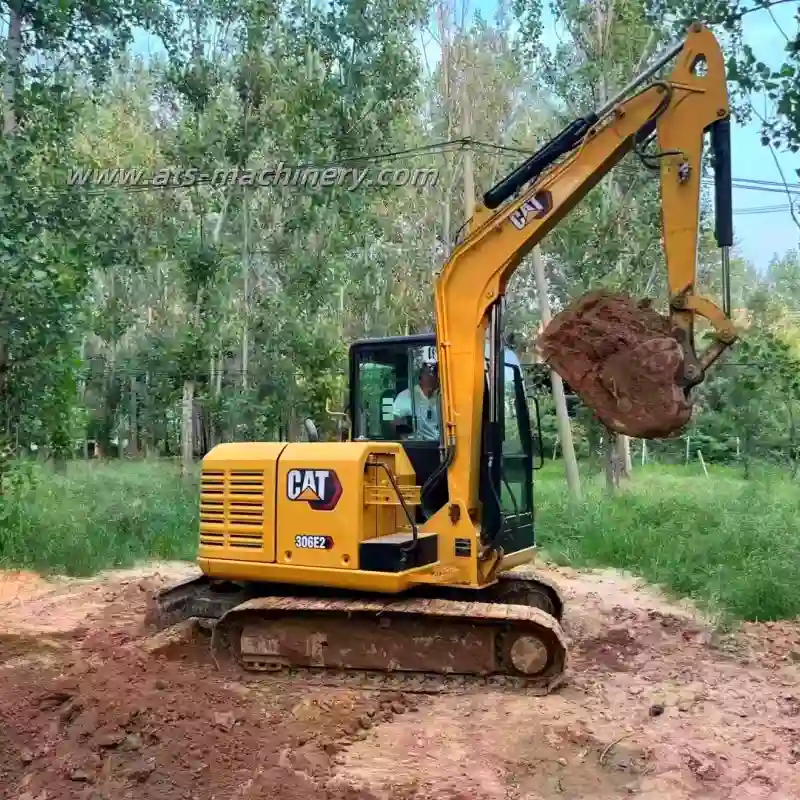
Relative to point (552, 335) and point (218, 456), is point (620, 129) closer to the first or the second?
point (552, 335)

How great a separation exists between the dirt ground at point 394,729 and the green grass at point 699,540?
83cm

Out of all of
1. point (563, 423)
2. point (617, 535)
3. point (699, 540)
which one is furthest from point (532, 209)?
point (563, 423)

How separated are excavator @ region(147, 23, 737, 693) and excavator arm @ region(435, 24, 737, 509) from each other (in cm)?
1

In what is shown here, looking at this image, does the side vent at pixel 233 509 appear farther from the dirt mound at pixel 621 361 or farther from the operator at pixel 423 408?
the dirt mound at pixel 621 361

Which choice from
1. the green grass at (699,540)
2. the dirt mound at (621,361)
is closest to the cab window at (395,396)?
the dirt mound at (621,361)

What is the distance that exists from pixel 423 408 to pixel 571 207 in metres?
1.77

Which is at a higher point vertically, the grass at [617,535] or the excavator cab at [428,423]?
the excavator cab at [428,423]

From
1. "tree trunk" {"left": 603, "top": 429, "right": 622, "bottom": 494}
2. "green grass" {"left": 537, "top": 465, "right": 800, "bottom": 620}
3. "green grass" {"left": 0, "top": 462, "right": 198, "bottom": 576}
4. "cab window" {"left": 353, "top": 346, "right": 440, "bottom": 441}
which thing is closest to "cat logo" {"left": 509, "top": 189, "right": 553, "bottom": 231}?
"cab window" {"left": 353, "top": 346, "right": 440, "bottom": 441}

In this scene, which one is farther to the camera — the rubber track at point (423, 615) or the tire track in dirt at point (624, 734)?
the rubber track at point (423, 615)

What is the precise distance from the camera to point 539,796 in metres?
4.14

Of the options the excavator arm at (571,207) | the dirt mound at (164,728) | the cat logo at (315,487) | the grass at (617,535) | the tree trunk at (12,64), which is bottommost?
the dirt mound at (164,728)

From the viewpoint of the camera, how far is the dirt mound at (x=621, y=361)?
5.26 m

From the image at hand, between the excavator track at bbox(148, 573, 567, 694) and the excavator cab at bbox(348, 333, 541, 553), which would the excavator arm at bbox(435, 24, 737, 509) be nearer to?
the excavator cab at bbox(348, 333, 541, 553)

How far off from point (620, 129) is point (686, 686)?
3.66m
